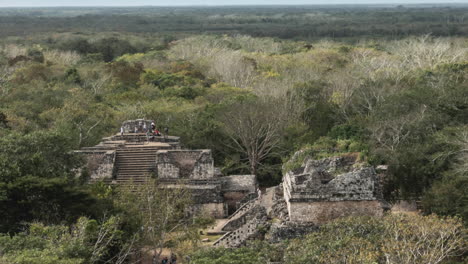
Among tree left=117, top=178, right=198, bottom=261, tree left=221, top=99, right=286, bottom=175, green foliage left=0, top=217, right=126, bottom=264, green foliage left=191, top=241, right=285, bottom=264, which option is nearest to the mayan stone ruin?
tree left=117, top=178, right=198, bottom=261

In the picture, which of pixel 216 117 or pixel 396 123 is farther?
pixel 216 117

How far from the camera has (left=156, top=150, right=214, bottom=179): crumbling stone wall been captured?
25.4m

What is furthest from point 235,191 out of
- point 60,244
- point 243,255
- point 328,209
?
point 60,244

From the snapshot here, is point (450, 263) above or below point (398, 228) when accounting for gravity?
below

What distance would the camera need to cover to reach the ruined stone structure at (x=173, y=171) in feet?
81.9

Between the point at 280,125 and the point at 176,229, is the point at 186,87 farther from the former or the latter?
the point at 176,229

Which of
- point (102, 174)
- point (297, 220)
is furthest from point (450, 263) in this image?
point (102, 174)

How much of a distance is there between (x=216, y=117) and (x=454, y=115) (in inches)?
493

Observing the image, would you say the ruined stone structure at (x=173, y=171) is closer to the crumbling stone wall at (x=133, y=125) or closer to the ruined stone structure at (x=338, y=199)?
the crumbling stone wall at (x=133, y=125)

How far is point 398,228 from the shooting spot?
17094 millimetres

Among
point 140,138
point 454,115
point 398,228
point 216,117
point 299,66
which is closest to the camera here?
point 398,228

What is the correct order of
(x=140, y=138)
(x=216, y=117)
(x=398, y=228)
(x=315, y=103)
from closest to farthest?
(x=398, y=228) → (x=140, y=138) → (x=216, y=117) → (x=315, y=103)

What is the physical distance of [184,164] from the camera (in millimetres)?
25766

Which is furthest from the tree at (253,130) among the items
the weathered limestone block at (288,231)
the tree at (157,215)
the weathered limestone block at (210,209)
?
the weathered limestone block at (288,231)
